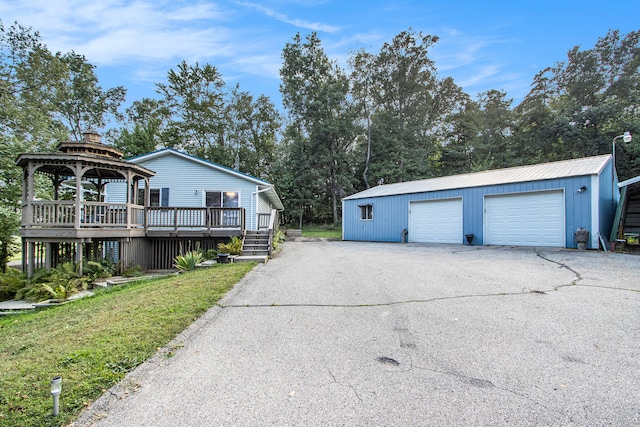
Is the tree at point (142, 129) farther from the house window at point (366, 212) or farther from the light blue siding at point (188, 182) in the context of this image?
the house window at point (366, 212)

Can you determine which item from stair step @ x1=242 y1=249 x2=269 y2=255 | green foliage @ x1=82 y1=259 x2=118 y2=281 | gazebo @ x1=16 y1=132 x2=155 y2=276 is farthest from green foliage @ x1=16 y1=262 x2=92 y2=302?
stair step @ x1=242 y1=249 x2=269 y2=255

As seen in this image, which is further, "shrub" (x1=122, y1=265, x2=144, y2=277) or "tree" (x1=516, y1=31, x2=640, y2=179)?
"tree" (x1=516, y1=31, x2=640, y2=179)

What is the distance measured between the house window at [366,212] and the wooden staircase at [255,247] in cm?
764

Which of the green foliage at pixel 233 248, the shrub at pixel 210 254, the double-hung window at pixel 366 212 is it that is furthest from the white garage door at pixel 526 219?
the shrub at pixel 210 254

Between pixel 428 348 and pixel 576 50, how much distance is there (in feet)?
112

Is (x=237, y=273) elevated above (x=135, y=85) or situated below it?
below

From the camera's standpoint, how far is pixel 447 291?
539 cm

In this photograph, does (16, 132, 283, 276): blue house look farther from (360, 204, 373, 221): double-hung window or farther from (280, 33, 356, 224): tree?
(280, 33, 356, 224): tree

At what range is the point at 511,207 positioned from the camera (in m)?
12.2

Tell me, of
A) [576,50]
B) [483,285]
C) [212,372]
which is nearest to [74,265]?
[212,372]

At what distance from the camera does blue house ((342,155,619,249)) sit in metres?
10.5

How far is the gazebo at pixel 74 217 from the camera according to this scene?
9281mm

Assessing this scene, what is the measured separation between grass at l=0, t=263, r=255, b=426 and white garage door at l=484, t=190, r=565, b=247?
11316 mm

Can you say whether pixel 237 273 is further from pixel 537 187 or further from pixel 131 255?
pixel 537 187
